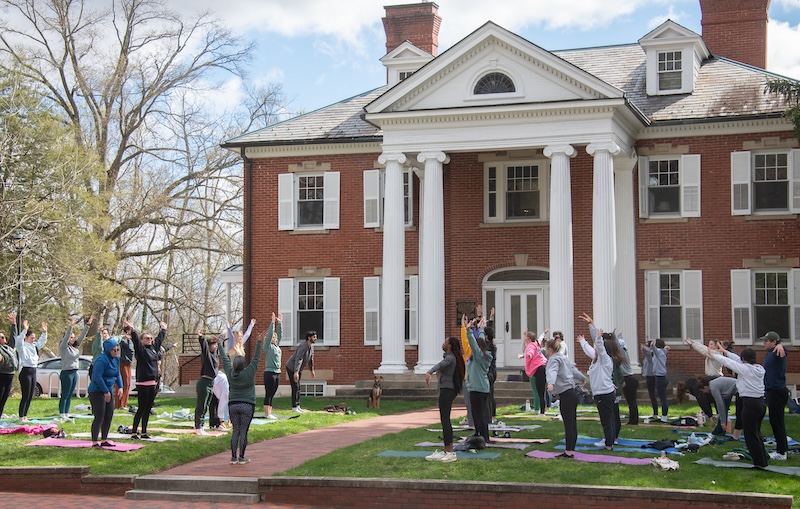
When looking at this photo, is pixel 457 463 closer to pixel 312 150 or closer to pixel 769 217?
pixel 769 217

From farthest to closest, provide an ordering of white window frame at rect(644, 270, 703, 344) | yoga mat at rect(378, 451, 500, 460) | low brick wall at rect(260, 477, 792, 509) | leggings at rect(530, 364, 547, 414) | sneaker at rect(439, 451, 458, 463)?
1. white window frame at rect(644, 270, 703, 344)
2. leggings at rect(530, 364, 547, 414)
3. yoga mat at rect(378, 451, 500, 460)
4. sneaker at rect(439, 451, 458, 463)
5. low brick wall at rect(260, 477, 792, 509)

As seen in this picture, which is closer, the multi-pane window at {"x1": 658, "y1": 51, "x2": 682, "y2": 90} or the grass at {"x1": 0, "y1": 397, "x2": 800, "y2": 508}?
the grass at {"x1": 0, "y1": 397, "x2": 800, "y2": 508}

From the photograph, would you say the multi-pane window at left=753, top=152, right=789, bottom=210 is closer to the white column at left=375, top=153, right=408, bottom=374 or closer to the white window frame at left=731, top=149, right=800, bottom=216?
the white window frame at left=731, top=149, right=800, bottom=216

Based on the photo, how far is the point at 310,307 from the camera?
3030cm

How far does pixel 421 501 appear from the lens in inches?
493

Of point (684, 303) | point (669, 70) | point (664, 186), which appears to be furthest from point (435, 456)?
point (669, 70)

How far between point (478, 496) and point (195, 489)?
3910 millimetres

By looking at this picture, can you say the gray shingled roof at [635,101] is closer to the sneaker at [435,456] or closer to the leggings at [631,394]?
the leggings at [631,394]

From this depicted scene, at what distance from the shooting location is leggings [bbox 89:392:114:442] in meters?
15.8

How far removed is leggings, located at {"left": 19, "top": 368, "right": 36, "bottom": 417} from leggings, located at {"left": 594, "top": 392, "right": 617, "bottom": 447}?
425 inches

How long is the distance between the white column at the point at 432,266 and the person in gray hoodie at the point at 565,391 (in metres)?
11.4

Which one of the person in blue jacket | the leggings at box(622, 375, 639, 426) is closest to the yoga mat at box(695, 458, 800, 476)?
the leggings at box(622, 375, 639, 426)

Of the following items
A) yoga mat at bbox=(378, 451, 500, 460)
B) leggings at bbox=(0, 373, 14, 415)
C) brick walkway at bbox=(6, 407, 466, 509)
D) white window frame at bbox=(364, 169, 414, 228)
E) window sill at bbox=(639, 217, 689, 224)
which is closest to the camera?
brick walkway at bbox=(6, 407, 466, 509)

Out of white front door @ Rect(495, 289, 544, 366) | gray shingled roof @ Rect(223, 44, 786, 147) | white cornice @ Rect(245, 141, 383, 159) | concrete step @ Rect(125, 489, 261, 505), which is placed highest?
gray shingled roof @ Rect(223, 44, 786, 147)
